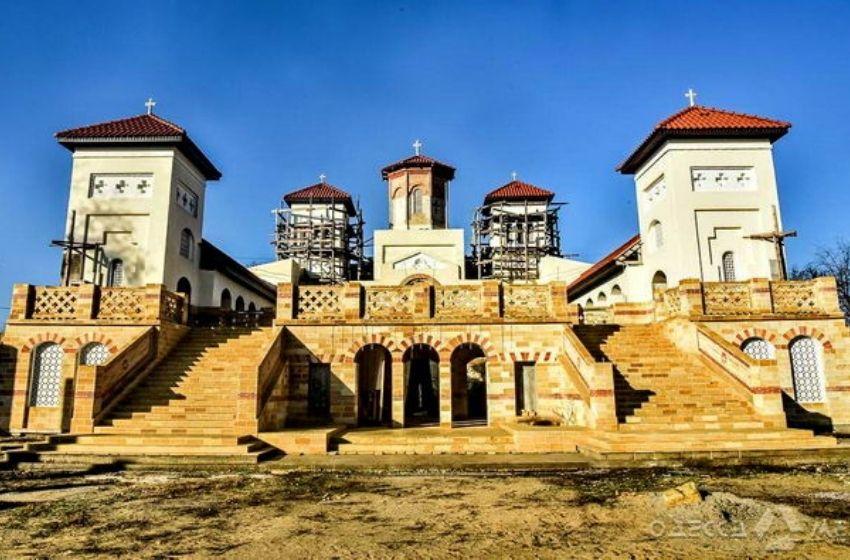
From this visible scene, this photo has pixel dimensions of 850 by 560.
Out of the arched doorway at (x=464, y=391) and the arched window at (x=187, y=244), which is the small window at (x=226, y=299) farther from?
the arched doorway at (x=464, y=391)

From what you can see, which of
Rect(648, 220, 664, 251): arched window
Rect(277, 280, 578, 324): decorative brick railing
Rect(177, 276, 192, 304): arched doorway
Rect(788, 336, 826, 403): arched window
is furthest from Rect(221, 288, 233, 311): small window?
Rect(788, 336, 826, 403): arched window

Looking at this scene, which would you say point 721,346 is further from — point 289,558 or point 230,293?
point 230,293

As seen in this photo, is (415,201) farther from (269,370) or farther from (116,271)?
(269,370)

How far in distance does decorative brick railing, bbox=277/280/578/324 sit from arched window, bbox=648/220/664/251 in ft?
27.4

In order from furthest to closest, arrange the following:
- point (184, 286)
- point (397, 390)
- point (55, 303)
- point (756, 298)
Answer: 1. point (184, 286)
2. point (756, 298)
3. point (55, 303)
4. point (397, 390)

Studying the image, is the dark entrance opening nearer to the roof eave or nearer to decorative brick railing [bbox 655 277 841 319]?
decorative brick railing [bbox 655 277 841 319]

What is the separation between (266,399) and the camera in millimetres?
13750

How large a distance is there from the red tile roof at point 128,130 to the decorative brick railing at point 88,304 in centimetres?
793

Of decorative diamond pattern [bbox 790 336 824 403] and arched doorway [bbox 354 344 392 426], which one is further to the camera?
arched doorway [bbox 354 344 392 426]

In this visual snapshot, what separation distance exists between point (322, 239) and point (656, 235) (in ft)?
79.4

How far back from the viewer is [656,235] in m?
23.3

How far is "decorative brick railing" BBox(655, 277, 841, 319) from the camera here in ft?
55.5

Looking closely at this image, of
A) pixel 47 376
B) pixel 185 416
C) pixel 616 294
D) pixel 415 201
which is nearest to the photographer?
pixel 185 416

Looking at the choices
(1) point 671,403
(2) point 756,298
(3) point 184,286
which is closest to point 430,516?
(1) point 671,403
